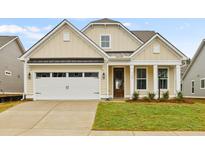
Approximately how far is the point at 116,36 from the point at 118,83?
4295mm

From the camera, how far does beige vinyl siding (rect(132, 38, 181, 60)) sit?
26.2m

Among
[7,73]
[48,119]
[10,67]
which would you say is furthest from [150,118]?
[10,67]

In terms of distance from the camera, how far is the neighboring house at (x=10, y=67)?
3397cm

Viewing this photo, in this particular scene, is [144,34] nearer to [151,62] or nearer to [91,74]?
[151,62]

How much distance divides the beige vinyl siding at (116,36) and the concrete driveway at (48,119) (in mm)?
8780

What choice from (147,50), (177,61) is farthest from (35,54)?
(177,61)

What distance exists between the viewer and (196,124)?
15508 mm

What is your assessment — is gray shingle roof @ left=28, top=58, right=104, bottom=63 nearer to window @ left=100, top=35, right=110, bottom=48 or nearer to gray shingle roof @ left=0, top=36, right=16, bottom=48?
window @ left=100, top=35, right=110, bottom=48

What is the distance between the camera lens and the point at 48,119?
16.9 meters

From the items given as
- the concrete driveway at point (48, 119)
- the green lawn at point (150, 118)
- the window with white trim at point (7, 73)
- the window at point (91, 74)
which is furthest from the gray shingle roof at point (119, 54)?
the window with white trim at point (7, 73)

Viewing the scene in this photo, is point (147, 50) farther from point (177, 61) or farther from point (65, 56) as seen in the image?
point (65, 56)

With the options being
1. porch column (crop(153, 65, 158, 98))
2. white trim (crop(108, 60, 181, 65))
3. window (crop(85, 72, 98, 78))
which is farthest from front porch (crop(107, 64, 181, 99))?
window (crop(85, 72, 98, 78))

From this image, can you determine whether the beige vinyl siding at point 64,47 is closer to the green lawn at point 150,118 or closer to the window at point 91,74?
the window at point 91,74

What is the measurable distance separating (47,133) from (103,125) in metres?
3.03
